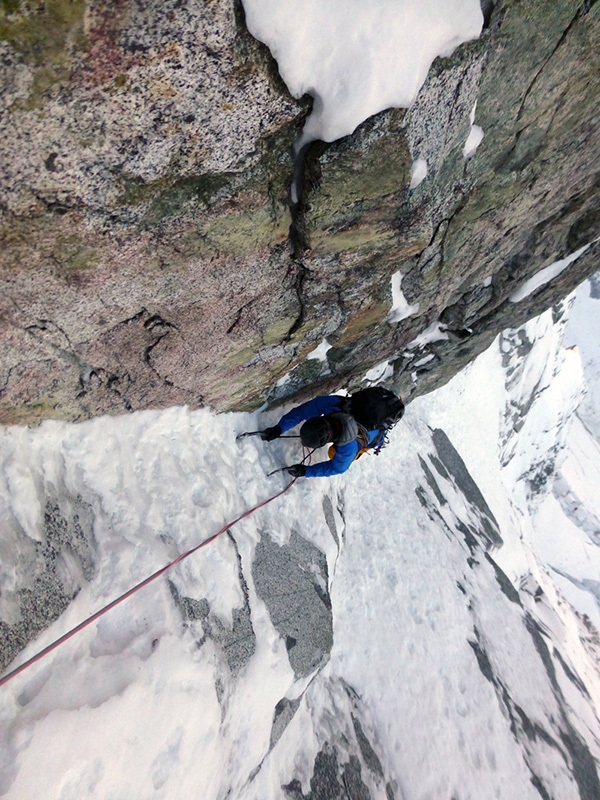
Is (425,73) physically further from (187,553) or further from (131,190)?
(187,553)

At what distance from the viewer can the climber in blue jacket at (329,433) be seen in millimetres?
4977

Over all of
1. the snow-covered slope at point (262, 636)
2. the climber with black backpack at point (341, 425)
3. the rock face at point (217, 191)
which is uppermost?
the rock face at point (217, 191)

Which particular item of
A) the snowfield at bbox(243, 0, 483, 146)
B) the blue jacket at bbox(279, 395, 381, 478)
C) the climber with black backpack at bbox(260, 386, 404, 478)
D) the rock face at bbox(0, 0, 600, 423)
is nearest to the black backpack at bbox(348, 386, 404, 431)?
the climber with black backpack at bbox(260, 386, 404, 478)

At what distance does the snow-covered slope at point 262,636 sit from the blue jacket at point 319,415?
463 mm

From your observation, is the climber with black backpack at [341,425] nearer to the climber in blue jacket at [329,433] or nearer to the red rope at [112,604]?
the climber in blue jacket at [329,433]

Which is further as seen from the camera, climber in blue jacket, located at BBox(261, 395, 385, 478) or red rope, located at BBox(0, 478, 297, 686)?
climber in blue jacket, located at BBox(261, 395, 385, 478)

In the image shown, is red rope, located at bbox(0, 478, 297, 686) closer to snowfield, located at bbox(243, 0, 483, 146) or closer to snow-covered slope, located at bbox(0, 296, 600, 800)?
snow-covered slope, located at bbox(0, 296, 600, 800)

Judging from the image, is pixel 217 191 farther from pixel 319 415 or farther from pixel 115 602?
pixel 319 415

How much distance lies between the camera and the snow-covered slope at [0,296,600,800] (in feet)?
9.56

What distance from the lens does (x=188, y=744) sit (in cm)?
329

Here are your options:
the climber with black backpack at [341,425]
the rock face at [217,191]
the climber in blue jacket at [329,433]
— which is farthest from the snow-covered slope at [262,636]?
the rock face at [217,191]

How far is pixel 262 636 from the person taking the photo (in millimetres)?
4277

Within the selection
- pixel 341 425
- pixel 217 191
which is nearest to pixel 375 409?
pixel 341 425

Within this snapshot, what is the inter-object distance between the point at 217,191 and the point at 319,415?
3168 mm
